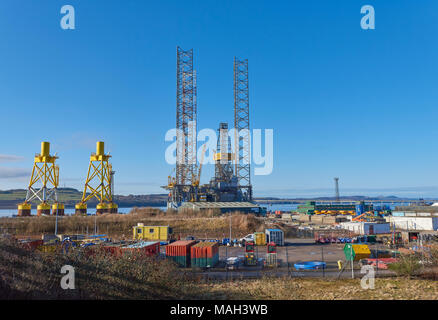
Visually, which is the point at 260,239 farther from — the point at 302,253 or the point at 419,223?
the point at 419,223

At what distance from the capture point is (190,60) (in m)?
80.8

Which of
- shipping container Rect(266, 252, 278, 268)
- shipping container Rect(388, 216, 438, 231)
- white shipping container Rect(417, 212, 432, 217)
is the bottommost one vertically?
shipping container Rect(388, 216, 438, 231)

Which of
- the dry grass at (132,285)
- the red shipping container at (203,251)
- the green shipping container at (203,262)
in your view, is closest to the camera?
the dry grass at (132,285)

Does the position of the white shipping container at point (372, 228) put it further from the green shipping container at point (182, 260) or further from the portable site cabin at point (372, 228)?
the green shipping container at point (182, 260)

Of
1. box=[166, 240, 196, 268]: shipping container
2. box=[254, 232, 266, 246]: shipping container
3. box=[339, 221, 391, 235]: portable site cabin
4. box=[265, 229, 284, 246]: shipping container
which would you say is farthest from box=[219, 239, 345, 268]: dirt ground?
box=[339, 221, 391, 235]: portable site cabin

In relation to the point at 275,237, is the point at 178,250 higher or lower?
higher

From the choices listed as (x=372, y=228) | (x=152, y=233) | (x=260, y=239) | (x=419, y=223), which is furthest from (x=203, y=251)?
(x=419, y=223)

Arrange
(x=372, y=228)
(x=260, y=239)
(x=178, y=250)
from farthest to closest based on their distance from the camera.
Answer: (x=372, y=228), (x=260, y=239), (x=178, y=250)

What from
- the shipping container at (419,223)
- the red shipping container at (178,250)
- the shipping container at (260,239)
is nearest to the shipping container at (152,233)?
the shipping container at (260,239)

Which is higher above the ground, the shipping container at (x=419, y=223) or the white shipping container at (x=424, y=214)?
the white shipping container at (x=424, y=214)

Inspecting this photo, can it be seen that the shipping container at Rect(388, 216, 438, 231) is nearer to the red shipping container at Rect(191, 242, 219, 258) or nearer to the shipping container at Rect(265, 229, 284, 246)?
the shipping container at Rect(265, 229, 284, 246)

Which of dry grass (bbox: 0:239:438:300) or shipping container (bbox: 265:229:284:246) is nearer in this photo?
dry grass (bbox: 0:239:438:300)

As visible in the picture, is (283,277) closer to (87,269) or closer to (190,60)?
(87,269)

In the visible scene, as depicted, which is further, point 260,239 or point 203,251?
point 260,239
